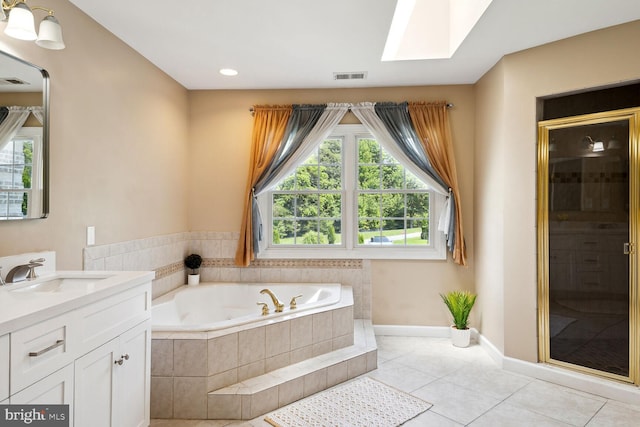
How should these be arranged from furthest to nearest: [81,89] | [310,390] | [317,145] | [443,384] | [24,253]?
[317,145] < [443,384] < [310,390] < [81,89] < [24,253]

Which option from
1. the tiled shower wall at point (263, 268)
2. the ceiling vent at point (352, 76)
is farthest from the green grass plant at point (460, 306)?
the ceiling vent at point (352, 76)

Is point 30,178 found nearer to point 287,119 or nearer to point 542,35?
point 287,119

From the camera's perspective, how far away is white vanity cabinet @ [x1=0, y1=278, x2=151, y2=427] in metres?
1.16

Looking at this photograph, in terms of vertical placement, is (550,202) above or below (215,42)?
below

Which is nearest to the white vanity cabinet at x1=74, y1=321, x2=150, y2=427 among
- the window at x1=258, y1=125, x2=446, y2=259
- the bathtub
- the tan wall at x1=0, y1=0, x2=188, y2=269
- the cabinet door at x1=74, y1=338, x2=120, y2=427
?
the cabinet door at x1=74, y1=338, x2=120, y2=427

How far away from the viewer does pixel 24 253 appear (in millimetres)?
1915

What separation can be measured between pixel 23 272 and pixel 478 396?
9.44ft

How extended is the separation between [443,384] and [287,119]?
9.12ft

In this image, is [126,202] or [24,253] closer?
[24,253]

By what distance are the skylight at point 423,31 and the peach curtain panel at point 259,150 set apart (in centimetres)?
124

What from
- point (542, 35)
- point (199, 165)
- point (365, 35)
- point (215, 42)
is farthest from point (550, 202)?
point (199, 165)

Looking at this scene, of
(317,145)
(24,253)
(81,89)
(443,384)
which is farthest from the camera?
(317,145)

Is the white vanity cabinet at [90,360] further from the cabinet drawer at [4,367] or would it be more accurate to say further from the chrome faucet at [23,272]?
the chrome faucet at [23,272]

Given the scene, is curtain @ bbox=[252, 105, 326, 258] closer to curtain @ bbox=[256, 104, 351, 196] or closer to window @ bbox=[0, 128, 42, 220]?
curtain @ bbox=[256, 104, 351, 196]
